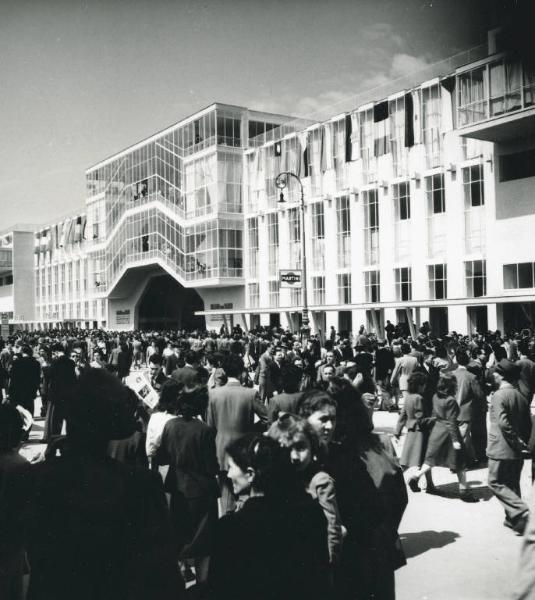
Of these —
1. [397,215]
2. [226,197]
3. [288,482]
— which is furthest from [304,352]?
[226,197]

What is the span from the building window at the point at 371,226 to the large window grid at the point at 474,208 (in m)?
6.06

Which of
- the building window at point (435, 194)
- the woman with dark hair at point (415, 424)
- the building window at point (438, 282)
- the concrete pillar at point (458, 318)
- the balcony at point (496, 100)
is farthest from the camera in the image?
the building window at point (435, 194)

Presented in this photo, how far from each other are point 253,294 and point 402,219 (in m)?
14.1

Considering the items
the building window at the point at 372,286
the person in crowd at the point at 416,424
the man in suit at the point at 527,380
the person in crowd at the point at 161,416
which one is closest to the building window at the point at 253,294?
the building window at the point at 372,286

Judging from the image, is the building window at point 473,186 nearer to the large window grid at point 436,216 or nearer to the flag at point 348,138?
the large window grid at point 436,216

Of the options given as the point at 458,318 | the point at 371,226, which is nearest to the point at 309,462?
the point at 458,318

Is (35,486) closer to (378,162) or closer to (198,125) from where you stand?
(378,162)

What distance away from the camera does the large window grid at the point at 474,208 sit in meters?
31.8

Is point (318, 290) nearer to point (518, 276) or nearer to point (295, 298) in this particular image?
point (295, 298)

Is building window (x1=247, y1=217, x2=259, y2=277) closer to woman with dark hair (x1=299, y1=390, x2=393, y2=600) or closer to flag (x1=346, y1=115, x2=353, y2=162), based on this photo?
flag (x1=346, y1=115, x2=353, y2=162)

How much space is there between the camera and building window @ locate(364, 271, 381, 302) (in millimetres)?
37188

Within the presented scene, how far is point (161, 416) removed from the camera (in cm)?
Result: 581

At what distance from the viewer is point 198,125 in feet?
161

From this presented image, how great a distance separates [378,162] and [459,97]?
23.1ft
